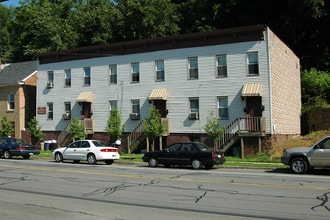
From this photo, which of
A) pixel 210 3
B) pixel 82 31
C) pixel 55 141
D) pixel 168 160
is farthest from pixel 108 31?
pixel 168 160

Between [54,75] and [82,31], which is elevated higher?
[82,31]

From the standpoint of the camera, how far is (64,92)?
3856 cm

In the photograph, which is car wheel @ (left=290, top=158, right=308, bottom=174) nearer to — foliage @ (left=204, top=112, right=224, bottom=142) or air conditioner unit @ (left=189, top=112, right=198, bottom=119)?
foliage @ (left=204, top=112, right=224, bottom=142)

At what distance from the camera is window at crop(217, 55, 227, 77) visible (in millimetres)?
31078

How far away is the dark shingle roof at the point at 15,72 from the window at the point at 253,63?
78.0 feet

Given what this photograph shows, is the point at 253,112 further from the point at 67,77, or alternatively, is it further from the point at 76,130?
the point at 67,77

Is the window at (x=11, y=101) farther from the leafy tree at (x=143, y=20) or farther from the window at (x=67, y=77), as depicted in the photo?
the leafy tree at (x=143, y=20)

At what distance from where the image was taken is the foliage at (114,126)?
32.2 m

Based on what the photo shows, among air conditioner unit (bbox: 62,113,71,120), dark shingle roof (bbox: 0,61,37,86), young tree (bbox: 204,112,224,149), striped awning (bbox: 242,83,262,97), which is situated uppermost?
dark shingle roof (bbox: 0,61,37,86)

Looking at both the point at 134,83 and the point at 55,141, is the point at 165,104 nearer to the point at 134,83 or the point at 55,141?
the point at 134,83

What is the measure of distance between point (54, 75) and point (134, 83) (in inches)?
353

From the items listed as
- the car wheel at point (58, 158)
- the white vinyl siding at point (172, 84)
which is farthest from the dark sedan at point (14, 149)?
the white vinyl siding at point (172, 84)

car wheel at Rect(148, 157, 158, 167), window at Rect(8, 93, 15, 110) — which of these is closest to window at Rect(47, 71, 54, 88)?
window at Rect(8, 93, 15, 110)

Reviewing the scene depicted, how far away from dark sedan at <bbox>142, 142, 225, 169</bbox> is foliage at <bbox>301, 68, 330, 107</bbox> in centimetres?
1984
